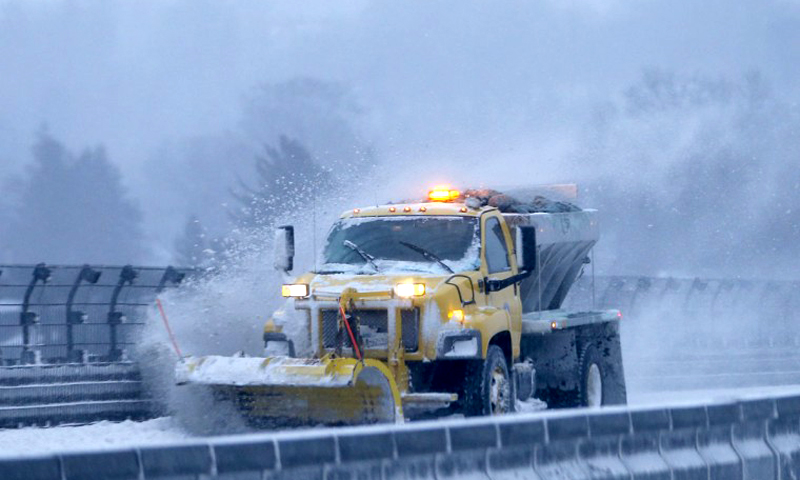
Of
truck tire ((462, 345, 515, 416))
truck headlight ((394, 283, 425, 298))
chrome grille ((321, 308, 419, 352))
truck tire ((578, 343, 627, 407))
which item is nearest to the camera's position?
truck headlight ((394, 283, 425, 298))

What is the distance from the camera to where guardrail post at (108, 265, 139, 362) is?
1770 centimetres

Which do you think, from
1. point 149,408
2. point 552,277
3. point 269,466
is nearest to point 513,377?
point 552,277

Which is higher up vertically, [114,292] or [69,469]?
[114,292]

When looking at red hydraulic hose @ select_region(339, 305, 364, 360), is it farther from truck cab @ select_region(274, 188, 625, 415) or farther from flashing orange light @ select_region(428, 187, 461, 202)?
flashing orange light @ select_region(428, 187, 461, 202)

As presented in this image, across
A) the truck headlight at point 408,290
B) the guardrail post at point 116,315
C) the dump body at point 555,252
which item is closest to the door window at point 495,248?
the dump body at point 555,252

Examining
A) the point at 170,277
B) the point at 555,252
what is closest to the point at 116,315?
the point at 170,277

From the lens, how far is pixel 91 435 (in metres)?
14.8

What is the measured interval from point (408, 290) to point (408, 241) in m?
1.43

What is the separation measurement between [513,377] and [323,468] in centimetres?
882

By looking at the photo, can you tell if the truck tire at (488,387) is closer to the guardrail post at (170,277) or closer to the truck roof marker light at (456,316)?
the truck roof marker light at (456,316)

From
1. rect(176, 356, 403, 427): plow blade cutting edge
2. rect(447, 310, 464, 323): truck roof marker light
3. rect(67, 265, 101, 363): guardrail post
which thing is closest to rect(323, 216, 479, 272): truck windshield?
rect(447, 310, 464, 323): truck roof marker light

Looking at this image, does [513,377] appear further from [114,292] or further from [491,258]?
[114,292]

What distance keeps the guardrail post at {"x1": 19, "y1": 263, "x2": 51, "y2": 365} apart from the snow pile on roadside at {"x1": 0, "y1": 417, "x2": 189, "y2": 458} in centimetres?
188

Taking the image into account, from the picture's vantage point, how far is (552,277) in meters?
16.9
